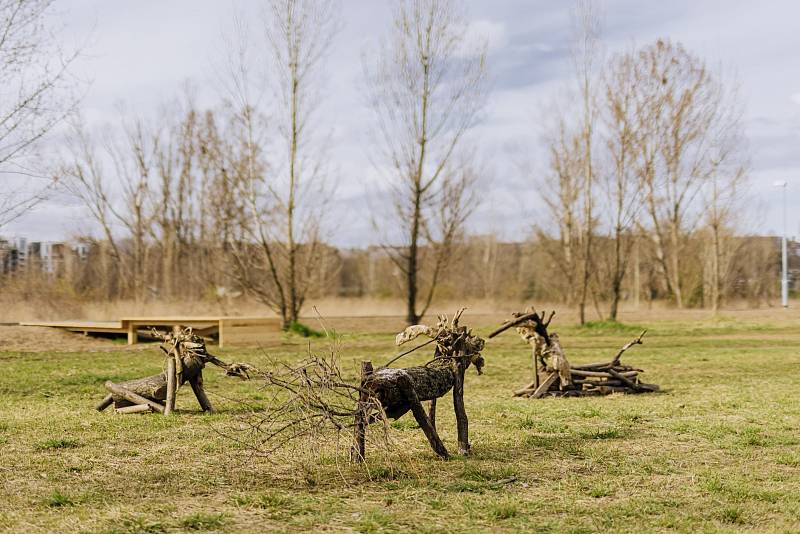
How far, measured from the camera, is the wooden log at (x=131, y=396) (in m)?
9.01

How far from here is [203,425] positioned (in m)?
8.30

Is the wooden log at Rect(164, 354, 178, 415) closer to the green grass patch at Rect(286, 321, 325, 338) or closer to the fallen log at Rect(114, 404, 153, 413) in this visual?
the fallen log at Rect(114, 404, 153, 413)

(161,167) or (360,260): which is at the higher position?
(161,167)

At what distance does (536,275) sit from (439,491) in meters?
38.9

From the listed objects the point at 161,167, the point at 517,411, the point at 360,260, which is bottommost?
the point at 517,411

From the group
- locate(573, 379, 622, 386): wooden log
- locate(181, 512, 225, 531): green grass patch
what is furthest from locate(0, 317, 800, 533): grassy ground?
locate(573, 379, 622, 386): wooden log

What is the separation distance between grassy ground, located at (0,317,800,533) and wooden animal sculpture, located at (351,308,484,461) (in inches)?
11.1

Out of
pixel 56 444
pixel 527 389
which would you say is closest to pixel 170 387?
pixel 56 444

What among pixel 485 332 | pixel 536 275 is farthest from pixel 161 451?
pixel 536 275

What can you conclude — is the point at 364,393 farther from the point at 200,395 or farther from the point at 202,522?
the point at 200,395

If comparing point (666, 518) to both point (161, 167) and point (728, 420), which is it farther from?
point (161, 167)

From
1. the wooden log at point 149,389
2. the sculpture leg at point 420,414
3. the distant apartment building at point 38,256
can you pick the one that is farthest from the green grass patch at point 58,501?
the distant apartment building at point 38,256

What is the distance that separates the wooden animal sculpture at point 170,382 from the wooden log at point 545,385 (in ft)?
14.2

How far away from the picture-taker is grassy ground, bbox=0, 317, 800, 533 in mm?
4898
